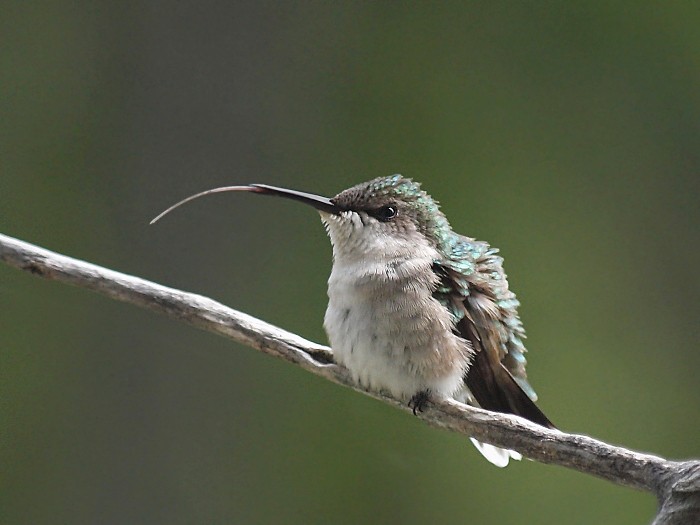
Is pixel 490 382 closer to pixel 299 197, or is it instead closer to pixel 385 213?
pixel 385 213

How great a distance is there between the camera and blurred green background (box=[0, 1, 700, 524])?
3574mm

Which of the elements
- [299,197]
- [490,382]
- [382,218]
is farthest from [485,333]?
[299,197]

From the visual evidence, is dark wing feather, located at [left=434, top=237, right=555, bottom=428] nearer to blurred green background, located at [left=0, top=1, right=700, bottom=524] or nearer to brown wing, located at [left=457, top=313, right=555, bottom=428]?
brown wing, located at [left=457, top=313, right=555, bottom=428]

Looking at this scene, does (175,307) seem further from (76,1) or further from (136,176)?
(76,1)

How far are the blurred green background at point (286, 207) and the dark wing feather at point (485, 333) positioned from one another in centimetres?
137

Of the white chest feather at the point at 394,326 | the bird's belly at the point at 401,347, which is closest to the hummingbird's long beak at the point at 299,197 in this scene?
the white chest feather at the point at 394,326

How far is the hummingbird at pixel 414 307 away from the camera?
2043mm

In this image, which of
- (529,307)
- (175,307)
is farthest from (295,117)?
(175,307)

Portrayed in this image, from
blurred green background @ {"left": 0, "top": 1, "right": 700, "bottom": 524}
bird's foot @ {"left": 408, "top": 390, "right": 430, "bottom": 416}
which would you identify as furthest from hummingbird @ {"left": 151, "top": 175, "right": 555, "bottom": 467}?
blurred green background @ {"left": 0, "top": 1, "right": 700, "bottom": 524}

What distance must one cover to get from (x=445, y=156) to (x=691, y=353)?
1257mm

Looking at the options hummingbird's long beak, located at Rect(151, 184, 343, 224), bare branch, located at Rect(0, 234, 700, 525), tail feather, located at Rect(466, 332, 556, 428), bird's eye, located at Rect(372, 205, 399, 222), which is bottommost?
bare branch, located at Rect(0, 234, 700, 525)

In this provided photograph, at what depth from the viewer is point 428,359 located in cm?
203

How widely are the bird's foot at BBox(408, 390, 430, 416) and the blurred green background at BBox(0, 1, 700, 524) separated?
153cm

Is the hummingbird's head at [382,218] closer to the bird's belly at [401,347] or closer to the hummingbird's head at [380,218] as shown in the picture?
the hummingbird's head at [380,218]
